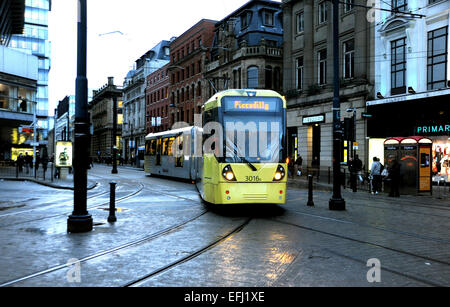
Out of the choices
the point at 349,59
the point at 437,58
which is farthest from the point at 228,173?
the point at 349,59

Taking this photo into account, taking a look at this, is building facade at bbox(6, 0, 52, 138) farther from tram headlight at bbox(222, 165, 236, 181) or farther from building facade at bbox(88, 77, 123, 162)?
tram headlight at bbox(222, 165, 236, 181)

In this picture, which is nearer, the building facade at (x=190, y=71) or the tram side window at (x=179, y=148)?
the tram side window at (x=179, y=148)

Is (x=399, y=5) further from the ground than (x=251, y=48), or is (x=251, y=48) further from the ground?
(x=251, y=48)

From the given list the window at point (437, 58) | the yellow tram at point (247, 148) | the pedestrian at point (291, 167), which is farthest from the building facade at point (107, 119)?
the yellow tram at point (247, 148)

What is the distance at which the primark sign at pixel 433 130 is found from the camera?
76.8ft

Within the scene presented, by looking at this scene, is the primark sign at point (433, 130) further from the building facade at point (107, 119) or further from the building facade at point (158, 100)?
the building facade at point (107, 119)

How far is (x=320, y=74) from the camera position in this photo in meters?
34.7

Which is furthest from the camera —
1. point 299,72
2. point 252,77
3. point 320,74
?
point 252,77

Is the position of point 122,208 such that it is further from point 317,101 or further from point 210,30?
point 210,30

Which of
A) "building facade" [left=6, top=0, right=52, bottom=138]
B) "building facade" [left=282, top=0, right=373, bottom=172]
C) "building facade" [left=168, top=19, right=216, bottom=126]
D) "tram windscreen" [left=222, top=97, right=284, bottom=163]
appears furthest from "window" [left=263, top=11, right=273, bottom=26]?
"building facade" [left=6, top=0, right=52, bottom=138]

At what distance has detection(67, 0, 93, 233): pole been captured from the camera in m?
9.13

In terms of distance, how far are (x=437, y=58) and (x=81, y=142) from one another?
2125cm

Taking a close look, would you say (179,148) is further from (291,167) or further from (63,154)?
(291,167)

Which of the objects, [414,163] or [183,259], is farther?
[414,163]
